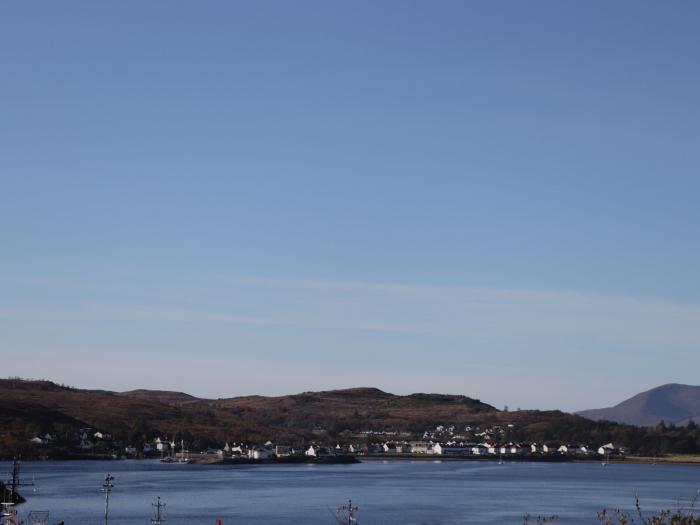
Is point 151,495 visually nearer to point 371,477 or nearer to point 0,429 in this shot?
point 371,477

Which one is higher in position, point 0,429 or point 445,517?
point 0,429

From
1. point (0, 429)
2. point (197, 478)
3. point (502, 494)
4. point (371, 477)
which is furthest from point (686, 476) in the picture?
point (0, 429)

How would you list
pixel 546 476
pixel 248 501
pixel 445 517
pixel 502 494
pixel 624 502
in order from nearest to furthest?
pixel 445 517 < pixel 248 501 < pixel 624 502 < pixel 502 494 < pixel 546 476

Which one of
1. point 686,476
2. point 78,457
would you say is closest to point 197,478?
point 78,457

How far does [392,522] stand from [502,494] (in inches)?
1674

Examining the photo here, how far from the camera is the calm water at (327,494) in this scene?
93.2 m

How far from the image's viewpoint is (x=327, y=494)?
399 feet

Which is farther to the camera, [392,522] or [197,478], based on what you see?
[197,478]

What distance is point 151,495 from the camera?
376 feet

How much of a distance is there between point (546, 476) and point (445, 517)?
9349 cm

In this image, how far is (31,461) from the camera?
7377 inches

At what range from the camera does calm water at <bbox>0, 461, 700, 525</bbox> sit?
9319 centimetres

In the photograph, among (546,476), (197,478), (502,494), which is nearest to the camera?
(502,494)

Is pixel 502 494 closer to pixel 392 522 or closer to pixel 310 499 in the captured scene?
pixel 310 499
